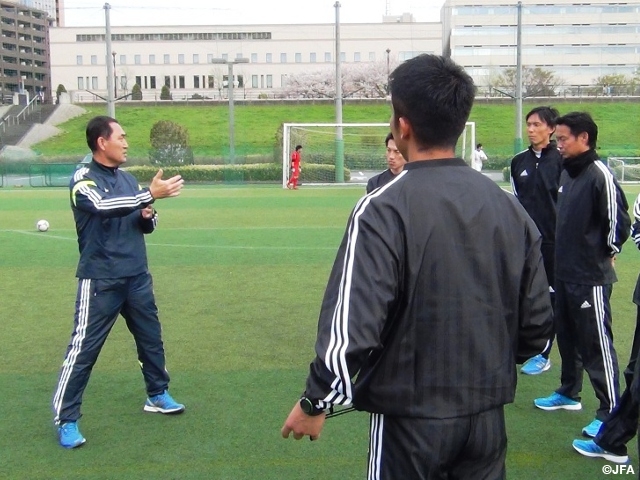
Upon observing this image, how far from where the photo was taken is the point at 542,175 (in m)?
5.77

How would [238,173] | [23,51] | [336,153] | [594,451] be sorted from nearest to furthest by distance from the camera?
[594,451]
[336,153]
[238,173]
[23,51]

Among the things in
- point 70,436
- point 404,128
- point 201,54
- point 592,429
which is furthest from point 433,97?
point 201,54

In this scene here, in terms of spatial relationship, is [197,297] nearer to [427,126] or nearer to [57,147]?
[427,126]

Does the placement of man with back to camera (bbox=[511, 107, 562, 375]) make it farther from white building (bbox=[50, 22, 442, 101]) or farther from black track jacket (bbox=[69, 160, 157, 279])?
white building (bbox=[50, 22, 442, 101])

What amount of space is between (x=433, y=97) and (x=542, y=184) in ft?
11.9

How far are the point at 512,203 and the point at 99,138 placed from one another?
3175 mm

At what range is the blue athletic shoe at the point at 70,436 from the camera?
187 inches

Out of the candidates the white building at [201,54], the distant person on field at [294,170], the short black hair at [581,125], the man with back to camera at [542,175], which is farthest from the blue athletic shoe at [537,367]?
the white building at [201,54]

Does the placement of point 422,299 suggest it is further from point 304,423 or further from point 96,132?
point 96,132

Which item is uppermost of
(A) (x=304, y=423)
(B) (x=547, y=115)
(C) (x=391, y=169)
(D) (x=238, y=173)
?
(B) (x=547, y=115)

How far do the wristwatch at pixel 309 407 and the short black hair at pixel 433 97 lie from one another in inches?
36.1

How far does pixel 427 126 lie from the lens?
2.44 meters

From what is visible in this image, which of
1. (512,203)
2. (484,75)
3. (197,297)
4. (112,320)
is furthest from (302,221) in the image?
(484,75)

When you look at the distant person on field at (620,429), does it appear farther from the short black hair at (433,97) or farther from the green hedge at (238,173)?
the green hedge at (238,173)
